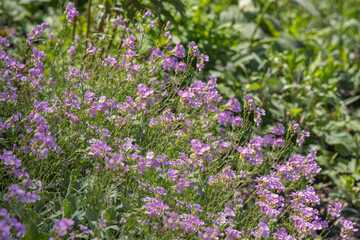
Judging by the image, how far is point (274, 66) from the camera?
4.10m

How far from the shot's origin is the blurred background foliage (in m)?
3.47

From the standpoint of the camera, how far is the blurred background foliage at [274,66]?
11.4ft

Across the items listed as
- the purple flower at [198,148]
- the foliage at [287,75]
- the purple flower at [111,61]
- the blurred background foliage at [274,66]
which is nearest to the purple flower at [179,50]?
the purple flower at [111,61]

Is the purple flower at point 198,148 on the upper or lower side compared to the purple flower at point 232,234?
upper

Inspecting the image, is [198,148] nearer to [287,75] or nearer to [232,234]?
[232,234]

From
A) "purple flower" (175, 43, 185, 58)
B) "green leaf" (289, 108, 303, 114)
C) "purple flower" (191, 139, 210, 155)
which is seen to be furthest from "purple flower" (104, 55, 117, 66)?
"green leaf" (289, 108, 303, 114)

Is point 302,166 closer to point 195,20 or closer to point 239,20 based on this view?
point 195,20

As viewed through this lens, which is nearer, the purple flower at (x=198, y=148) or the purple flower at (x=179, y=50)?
the purple flower at (x=198, y=148)

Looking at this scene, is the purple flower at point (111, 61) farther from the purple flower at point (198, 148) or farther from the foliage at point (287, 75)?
the foliage at point (287, 75)

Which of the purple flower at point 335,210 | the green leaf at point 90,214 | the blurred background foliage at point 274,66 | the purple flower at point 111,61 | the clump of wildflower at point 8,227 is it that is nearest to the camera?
the clump of wildflower at point 8,227

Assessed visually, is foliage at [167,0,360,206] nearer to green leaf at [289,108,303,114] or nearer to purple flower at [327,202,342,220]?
green leaf at [289,108,303,114]

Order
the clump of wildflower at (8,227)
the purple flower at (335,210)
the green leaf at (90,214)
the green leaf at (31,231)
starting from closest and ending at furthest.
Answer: the clump of wildflower at (8,227) → the green leaf at (31,231) → the green leaf at (90,214) → the purple flower at (335,210)

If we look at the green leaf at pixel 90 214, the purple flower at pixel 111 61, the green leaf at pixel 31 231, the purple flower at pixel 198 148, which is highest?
the purple flower at pixel 111 61

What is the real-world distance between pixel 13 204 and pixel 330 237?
212 cm
